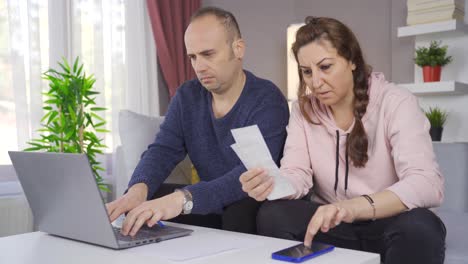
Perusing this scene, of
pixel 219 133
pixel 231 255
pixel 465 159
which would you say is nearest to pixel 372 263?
pixel 231 255

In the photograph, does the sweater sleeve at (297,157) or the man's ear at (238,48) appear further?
the man's ear at (238,48)

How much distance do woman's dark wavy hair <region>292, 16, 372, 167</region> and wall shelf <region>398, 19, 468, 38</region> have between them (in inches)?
63.5

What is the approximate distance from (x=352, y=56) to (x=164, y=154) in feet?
2.29

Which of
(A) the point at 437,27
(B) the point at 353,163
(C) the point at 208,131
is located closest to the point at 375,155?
(B) the point at 353,163

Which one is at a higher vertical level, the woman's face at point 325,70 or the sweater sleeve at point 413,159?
the woman's face at point 325,70

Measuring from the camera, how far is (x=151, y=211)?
1.23 m

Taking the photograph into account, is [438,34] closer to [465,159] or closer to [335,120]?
[465,159]

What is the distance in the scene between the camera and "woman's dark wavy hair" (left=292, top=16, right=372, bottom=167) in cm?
146

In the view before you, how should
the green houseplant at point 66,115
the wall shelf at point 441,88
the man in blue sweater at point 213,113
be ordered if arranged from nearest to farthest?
the man in blue sweater at point 213,113
the green houseplant at point 66,115
the wall shelf at point 441,88

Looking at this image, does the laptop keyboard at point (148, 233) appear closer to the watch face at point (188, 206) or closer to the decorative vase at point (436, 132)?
the watch face at point (188, 206)

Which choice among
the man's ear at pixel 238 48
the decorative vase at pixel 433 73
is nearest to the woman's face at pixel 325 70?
the man's ear at pixel 238 48

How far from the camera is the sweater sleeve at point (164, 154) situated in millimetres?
1660

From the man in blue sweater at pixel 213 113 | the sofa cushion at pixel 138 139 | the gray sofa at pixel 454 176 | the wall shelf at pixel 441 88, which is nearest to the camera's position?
the man in blue sweater at pixel 213 113

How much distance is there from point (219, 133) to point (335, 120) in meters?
0.39
